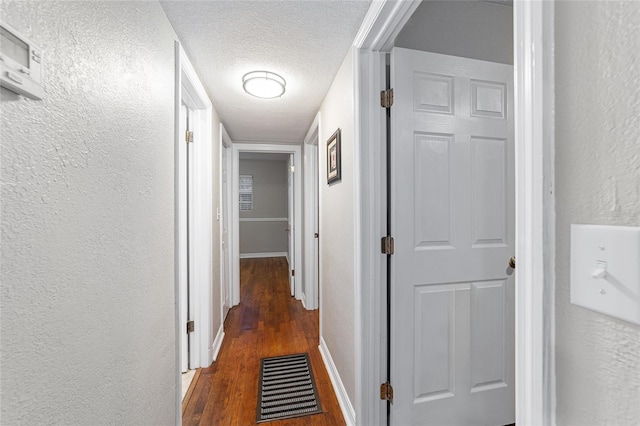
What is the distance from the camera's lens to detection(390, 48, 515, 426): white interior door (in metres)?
1.39

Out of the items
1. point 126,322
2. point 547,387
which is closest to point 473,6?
point 547,387

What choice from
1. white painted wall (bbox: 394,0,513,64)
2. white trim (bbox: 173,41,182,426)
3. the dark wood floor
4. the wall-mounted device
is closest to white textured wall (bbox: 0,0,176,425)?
the wall-mounted device

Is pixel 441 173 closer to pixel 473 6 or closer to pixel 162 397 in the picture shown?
pixel 473 6

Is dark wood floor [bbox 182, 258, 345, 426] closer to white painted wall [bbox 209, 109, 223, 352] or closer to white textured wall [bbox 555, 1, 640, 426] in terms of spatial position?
white painted wall [bbox 209, 109, 223, 352]

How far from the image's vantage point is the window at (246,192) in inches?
263

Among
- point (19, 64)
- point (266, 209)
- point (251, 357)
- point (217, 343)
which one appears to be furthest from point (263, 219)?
point (19, 64)

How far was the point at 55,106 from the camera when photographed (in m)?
0.63

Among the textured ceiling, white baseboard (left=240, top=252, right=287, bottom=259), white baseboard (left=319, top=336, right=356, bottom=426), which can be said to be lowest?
white baseboard (left=319, top=336, right=356, bottom=426)

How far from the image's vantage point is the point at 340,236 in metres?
1.80

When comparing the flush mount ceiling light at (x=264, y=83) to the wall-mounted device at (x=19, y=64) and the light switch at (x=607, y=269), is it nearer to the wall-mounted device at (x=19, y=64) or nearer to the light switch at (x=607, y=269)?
the wall-mounted device at (x=19, y=64)

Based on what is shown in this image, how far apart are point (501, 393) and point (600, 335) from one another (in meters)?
1.51

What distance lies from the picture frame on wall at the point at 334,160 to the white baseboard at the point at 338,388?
4.34ft

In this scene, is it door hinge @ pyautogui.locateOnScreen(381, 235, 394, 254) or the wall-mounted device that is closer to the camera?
the wall-mounted device

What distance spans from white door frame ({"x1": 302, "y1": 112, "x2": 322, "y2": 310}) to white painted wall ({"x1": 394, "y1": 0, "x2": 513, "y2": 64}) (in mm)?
1772
